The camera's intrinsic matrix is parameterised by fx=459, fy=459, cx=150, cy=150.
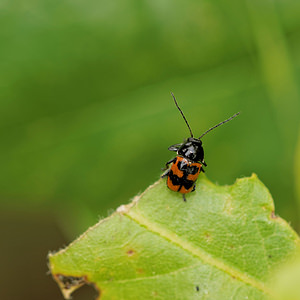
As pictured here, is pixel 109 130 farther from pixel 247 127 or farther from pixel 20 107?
pixel 247 127

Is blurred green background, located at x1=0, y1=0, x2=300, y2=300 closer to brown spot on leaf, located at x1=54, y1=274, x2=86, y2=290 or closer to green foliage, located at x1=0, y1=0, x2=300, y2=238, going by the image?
green foliage, located at x1=0, y1=0, x2=300, y2=238

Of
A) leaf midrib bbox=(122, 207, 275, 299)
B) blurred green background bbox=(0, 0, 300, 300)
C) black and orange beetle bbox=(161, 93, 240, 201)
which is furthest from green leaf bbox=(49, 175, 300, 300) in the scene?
blurred green background bbox=(0, 0, 300, 300)

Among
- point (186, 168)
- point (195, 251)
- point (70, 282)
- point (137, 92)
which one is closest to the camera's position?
point (195, 251)

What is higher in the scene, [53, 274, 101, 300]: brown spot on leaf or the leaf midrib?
the leaf midrib

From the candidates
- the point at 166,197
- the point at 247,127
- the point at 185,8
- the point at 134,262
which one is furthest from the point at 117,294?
the point at 185,8

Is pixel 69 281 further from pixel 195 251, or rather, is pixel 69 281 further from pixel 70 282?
pixel 195 251

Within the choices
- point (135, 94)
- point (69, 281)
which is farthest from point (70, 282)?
point (135, 94)
